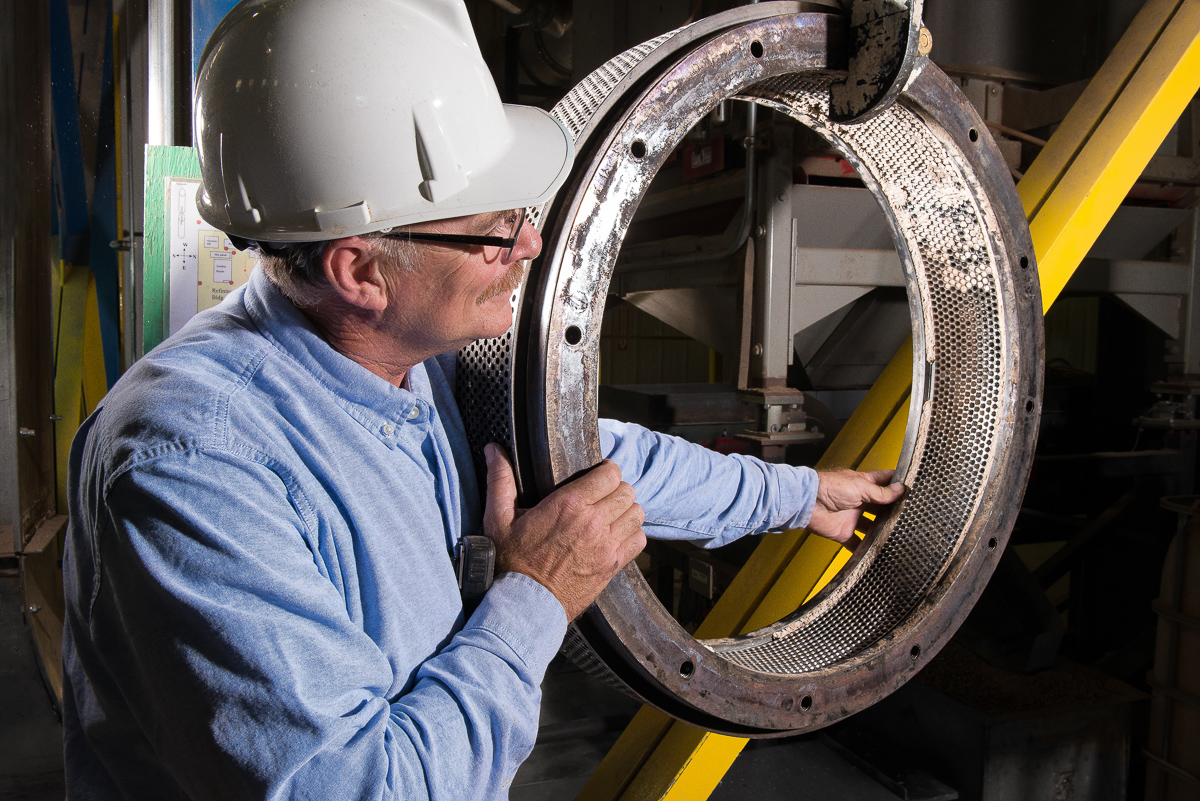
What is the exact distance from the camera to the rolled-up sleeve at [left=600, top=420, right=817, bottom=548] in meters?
1.32

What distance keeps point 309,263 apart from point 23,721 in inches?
111

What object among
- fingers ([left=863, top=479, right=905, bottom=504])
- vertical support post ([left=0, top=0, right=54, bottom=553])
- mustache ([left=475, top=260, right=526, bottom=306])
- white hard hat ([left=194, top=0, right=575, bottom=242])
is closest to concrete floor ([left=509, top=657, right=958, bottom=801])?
fingers ([left=863, top=479, right=905, bottom=504])

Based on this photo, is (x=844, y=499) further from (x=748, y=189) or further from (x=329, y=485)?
(x=748, y=189)

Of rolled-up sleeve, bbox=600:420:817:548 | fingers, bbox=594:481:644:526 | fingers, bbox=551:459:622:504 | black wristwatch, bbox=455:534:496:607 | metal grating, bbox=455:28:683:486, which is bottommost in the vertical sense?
rolled-up sleeve, bbox=600:420:817:548

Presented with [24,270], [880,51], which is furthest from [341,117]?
[24,270]

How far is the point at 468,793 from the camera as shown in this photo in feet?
2.66

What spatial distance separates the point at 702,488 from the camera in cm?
138

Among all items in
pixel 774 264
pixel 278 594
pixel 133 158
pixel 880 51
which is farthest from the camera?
pixel 133 158

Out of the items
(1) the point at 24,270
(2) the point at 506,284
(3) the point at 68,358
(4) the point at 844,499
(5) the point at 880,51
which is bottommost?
(3) the point at 68,358

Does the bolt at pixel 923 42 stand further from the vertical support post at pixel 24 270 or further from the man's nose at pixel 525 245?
the vertical support post at pixel 24 270

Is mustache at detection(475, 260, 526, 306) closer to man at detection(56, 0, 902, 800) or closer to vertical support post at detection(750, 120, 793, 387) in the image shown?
man at detection(56, 0, 902, 800)

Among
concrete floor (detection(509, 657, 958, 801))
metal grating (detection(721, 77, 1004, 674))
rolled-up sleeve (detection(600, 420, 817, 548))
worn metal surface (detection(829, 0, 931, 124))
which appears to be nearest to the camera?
worn metal surface (detection(829, 0, 931, 124))

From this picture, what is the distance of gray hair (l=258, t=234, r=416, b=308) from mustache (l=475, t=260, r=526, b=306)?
0.09m

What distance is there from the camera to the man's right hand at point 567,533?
0.95 m
